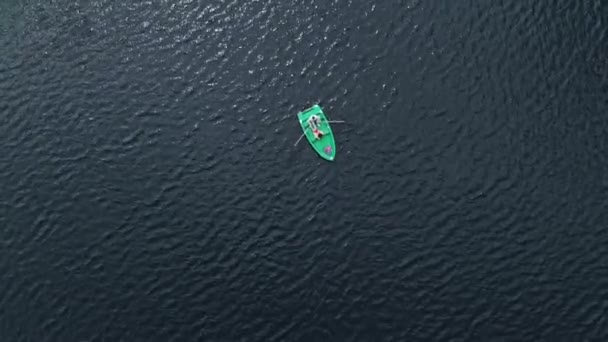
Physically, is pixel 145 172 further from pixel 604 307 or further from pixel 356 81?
pixel 604 307

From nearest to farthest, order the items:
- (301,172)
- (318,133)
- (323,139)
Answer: (301,172), (318,133), (323,139)

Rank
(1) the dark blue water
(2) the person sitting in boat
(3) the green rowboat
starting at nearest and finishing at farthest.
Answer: (1) the dark blue water, (3) the green rowboat, (2) the person sitting in boat

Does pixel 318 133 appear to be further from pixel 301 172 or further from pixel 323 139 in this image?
pixel 301 172

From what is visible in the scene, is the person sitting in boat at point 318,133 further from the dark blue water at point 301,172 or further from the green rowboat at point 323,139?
the dark blue water at point 301,172

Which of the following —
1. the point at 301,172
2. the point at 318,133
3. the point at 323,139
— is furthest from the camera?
the point at 323,139

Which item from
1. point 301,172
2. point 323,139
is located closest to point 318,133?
point 323,139

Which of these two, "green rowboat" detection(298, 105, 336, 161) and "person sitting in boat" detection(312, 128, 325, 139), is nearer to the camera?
"green rowboat" detection(298, 105, 336, 161)

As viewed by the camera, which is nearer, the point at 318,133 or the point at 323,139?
the point at 318,133

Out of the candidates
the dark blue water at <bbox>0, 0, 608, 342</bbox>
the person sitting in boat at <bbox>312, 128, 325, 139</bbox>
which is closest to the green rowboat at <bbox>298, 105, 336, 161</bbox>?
the person sitting in boat at <bbox>312, 128, 325, 139</bbox>

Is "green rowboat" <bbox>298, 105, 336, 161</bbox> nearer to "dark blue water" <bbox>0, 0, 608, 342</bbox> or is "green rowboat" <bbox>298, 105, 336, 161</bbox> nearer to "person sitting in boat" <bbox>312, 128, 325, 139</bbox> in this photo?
"person sitting in boat" <bbox>312, 128, 325, 139</bbox>
